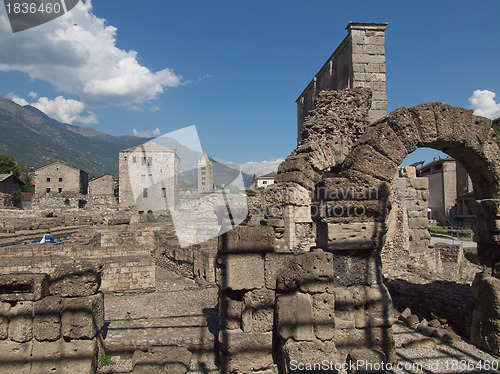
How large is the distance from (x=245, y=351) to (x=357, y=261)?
2.13 m

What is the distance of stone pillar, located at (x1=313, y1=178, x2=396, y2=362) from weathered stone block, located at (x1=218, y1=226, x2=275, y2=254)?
1004mm

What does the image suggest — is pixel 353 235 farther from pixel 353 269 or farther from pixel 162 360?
pixel 162 360

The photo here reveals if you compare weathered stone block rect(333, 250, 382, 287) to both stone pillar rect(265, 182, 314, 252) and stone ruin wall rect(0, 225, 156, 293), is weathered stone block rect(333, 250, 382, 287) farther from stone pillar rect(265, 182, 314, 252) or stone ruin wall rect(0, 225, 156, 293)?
stone ruin wall rect(0, 225, 156, 293)

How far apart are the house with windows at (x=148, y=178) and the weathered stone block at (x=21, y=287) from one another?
39.7 m

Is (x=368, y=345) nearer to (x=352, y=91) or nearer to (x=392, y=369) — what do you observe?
(x=392, y=369)

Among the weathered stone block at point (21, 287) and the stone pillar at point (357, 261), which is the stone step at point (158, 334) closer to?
the weathered stone block at point (21, 287)

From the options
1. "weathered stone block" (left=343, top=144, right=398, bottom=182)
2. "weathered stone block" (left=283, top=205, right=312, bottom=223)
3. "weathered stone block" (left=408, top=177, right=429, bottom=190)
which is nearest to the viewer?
"weathered stone block" (left=343, top=144, right=398, bottom=182)

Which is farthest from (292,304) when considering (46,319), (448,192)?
(448,192)

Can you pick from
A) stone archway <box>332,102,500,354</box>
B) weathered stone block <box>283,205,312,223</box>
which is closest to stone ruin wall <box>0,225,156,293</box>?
weathered stone block <box>283,205,312,223</box>

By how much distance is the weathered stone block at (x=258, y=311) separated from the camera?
4504mm

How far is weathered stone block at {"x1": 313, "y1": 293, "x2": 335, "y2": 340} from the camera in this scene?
4.30 metres

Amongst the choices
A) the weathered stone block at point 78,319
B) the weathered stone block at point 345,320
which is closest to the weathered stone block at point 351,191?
the weathered stone block at point 345,320

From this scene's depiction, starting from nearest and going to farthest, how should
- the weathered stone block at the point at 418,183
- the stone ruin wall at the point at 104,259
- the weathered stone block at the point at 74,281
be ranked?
the weathered stone block at the point at 74,281 → the stone ruin wall at the point at 104,259 → the weathered stone block at the point at 418,183

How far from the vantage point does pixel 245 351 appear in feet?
14.6
